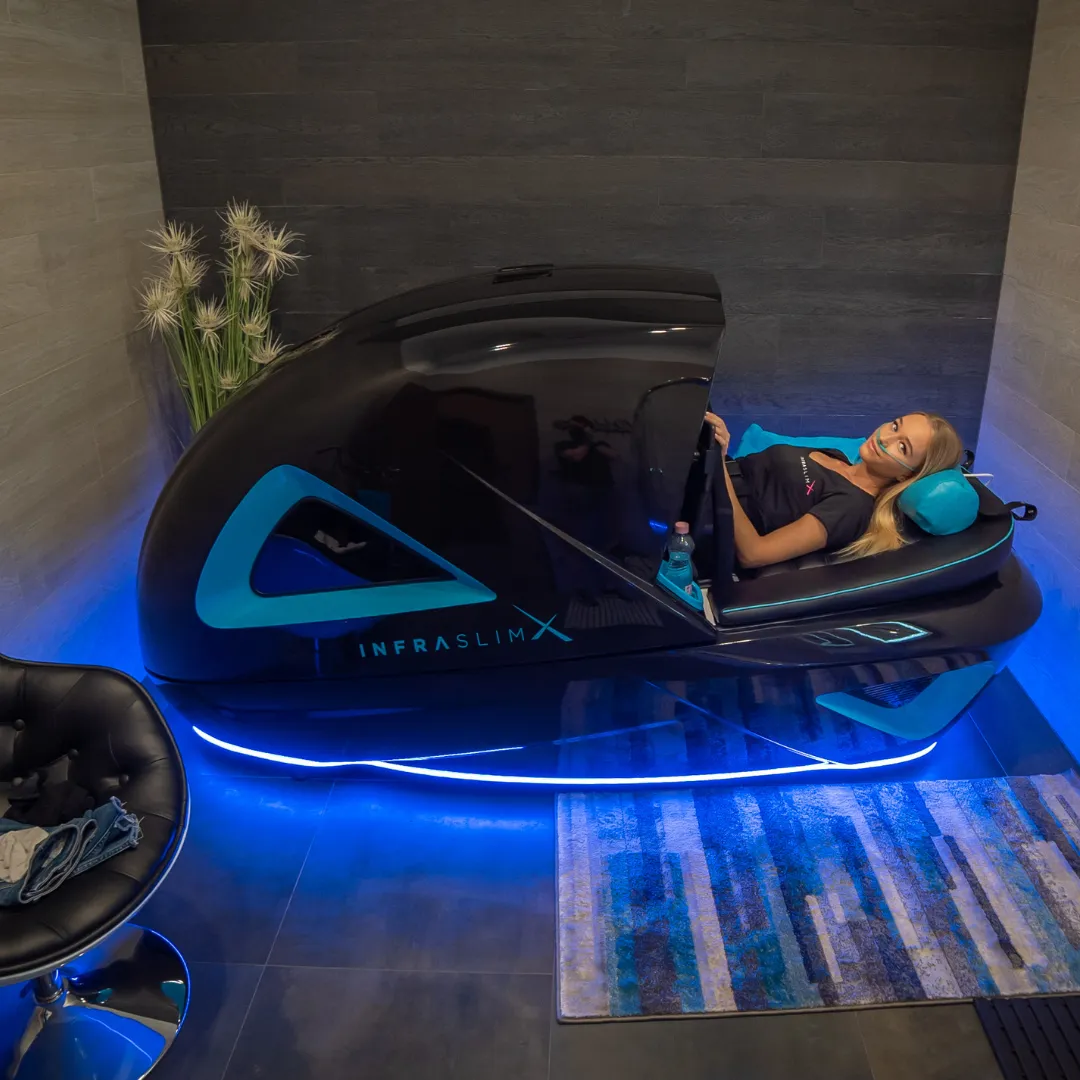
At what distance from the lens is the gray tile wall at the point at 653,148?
2979 millimetres

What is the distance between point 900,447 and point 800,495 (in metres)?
0.28

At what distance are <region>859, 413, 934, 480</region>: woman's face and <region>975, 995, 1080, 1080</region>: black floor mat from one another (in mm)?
1251

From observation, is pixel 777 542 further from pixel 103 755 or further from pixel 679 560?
pixel 103 755

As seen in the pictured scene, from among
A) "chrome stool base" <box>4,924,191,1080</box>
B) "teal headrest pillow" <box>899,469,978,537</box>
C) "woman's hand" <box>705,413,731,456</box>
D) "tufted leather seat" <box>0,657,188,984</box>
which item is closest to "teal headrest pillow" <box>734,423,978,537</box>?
"teal headrest pillow" <box>899,469,978,537</box>

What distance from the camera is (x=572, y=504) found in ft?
6.93

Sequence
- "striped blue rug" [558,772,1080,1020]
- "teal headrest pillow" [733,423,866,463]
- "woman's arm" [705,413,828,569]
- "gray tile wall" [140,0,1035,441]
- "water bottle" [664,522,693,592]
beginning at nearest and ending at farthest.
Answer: "striped blue rug" [558,772,1080,1020], "water bottle" [664,522,693,592], "woman's arm" [705,413,828,569], "gray tile wall" [140,0,1035,441], "teal headrest pillow" [733,423,866,463]

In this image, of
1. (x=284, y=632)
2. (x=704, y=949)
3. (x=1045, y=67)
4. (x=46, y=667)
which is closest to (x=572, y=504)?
(x=284, y=632)

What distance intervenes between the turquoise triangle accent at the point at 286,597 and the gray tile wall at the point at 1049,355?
68.8 inches

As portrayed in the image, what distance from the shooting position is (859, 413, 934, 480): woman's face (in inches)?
99.2

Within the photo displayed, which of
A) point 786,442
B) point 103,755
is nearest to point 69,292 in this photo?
point 103,755

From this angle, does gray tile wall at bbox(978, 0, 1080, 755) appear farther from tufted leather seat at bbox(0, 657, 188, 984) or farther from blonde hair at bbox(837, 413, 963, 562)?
tufted leather seat at bbox(0, 657, 188, 984)

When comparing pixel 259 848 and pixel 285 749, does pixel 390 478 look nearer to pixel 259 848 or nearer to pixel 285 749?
pixel 285 749

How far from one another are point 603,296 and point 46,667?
142cm

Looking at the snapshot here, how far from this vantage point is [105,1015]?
1928mm
